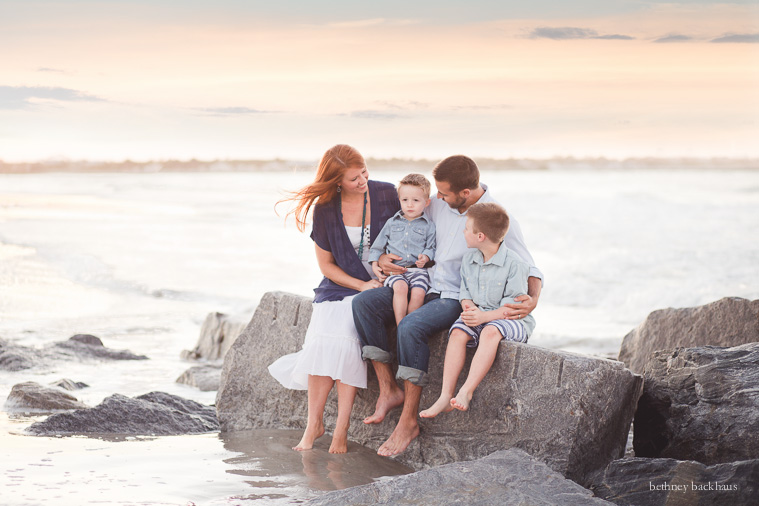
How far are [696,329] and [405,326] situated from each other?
2.99 metres

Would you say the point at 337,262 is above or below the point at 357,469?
above

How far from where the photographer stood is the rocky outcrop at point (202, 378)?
24.5 feet

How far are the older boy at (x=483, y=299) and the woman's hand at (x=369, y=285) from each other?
57 cm

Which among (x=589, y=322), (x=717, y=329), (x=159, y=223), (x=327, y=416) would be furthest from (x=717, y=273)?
(x=159, y=223)

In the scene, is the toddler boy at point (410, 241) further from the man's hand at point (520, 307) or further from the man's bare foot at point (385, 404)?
the man's hand at point (520, 307)

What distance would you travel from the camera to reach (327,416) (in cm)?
546

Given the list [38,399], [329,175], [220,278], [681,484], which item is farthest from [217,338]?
[220,278]

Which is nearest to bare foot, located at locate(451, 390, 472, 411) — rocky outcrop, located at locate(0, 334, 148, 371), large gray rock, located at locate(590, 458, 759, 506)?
large gray rock, located at locate(590, 458, 759, 506)

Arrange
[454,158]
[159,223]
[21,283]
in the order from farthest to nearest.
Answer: [159,223], [21,283], [454,158]

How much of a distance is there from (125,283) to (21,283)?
6.01 feet

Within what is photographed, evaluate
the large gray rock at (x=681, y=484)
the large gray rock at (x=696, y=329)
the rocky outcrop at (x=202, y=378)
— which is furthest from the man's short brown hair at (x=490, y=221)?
the rocky outcrop at (x=202, y=378)

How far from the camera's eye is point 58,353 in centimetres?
853

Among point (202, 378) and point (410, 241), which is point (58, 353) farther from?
point (410, 241)

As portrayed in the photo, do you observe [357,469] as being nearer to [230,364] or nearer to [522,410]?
[522,410]
